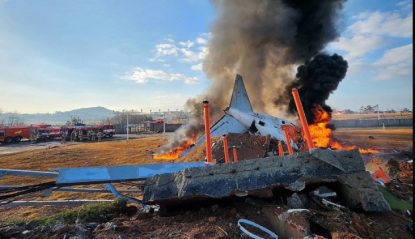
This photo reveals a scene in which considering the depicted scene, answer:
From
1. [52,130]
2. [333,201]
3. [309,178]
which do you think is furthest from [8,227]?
[52,130]

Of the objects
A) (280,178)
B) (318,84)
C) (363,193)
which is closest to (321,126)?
(318,84)

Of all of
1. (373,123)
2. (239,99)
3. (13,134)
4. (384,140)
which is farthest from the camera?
(373,123)

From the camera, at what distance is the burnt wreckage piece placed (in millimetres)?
4273

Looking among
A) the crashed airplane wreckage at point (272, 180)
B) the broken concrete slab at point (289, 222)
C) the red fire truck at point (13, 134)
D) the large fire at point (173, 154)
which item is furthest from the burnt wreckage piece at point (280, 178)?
the red fire truck at point (13, 134)

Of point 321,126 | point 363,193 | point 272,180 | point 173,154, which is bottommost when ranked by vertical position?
point 173,154

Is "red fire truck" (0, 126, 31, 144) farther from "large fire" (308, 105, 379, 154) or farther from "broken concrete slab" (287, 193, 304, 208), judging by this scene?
"broken concrete slab" (287, 193, 304, 208)

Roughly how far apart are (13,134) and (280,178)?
143ft

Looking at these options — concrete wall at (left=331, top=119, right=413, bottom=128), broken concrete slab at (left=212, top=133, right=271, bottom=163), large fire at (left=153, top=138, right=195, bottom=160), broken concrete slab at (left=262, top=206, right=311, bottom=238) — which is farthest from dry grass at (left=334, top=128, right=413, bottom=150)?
broken concrete slab at (left=262, top=206, right=311, bottom=238)

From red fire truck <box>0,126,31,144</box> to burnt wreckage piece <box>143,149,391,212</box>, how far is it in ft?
137

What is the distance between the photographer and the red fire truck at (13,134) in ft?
122

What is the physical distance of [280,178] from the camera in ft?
14.2

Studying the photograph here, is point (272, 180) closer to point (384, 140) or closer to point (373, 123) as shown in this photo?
point (384, 140)

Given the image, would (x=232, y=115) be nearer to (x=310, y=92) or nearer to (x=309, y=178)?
(x=310, y=92)

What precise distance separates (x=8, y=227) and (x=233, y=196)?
153 inches
